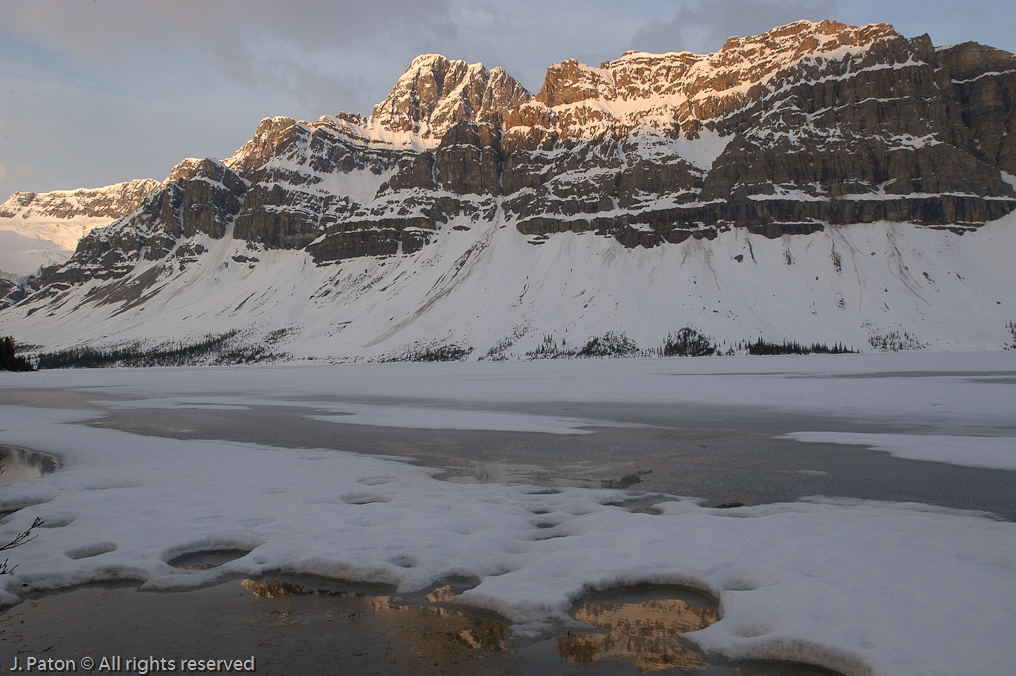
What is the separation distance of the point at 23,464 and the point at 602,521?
625 inches

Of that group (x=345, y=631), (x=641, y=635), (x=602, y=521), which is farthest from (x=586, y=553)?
(x=345, y=631)

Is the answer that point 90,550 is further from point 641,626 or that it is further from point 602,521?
point 641,626

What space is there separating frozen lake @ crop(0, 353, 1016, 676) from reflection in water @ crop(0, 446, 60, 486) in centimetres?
65

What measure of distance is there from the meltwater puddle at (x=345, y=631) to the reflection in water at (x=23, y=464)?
31.3 ft

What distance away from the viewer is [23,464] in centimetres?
1625

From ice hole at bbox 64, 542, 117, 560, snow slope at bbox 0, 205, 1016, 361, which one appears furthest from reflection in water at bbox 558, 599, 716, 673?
snow slope at bbox 0, 205, 1016, 361

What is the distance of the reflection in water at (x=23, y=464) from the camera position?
1437cm

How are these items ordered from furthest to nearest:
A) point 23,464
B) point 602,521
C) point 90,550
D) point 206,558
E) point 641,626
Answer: point 23,464 < point 602,521 < point 90,550 < point 206,558 < point 641,626

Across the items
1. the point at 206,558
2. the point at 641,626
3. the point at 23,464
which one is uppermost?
the point at 641,626

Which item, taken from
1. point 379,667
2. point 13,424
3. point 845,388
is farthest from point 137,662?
point 845,388

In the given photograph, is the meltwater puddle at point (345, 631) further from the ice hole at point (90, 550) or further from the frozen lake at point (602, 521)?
the ice hole at point (90, 550)

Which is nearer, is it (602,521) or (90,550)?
(90,550)

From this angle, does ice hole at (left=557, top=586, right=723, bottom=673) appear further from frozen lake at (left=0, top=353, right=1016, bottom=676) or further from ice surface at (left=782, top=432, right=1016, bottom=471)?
ice surface at (left=782, top=432, right=1016, bottom=471)

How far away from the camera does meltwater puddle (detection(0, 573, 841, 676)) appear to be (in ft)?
17.6
